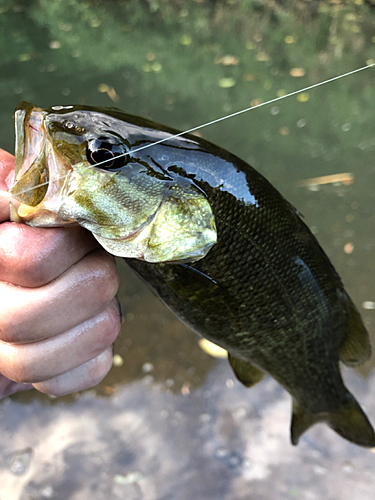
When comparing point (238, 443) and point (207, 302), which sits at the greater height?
point (207, 302)

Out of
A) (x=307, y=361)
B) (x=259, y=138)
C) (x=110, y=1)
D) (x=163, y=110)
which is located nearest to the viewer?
(x=307, y=361)

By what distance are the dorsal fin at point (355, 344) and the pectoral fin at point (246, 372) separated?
338 mm

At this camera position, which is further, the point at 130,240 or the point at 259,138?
the point at 259,138

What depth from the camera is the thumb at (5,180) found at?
1018mm

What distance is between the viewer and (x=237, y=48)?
7.00 metres

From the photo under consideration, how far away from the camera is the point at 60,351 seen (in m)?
1.14

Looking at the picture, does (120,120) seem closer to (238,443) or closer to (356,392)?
(238,443)

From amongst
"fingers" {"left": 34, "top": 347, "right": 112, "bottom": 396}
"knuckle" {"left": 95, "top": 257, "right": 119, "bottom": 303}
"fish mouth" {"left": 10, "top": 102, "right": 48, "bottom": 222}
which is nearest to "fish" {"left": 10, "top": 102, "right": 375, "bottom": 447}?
"fish mouth" {"left": 10, "top": 102, "right": 48, "bottom": 222}

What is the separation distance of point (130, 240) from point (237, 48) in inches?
273

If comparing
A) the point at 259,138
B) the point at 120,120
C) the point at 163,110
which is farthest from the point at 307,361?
the point at 163,110

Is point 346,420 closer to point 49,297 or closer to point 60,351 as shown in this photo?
point 60,351

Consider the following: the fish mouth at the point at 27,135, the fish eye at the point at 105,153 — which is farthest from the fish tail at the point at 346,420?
the fish mouth at the point at 27,135

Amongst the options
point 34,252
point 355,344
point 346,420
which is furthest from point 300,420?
point 34,252

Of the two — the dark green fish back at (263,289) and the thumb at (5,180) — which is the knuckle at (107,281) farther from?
the thumb at (5,180)
